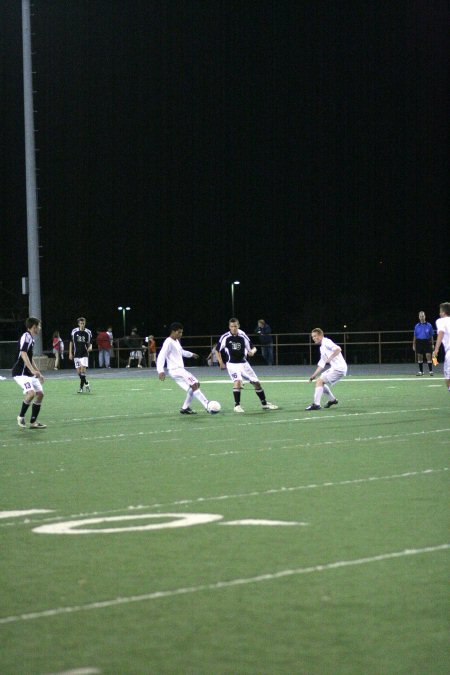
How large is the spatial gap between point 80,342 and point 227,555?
2489cm

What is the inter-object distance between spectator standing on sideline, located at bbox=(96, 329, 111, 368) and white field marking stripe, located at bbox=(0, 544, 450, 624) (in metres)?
42.3

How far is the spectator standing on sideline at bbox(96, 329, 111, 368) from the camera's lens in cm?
4938

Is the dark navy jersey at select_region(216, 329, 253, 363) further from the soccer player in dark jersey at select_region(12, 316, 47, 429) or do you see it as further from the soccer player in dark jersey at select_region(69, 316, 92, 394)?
the soccer player in dark jersey at select_region(69, 316, 92, 394)

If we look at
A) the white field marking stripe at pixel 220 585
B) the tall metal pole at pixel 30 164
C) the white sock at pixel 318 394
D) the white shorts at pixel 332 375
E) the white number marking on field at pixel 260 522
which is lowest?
the white field marking stripe at pixel 220 585

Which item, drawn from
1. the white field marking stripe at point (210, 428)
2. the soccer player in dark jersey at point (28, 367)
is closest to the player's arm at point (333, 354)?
the white field marking stripe at point (210, 428)

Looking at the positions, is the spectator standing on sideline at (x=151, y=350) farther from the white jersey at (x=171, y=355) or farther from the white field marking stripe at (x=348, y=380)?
the white jersey at (x=171, y=355)

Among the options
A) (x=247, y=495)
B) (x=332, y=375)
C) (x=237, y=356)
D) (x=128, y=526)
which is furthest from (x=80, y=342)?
(x=128, y=526)

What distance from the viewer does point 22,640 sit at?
215 inches

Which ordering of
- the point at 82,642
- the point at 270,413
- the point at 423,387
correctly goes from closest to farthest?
the point at 82,642
the point at 270,413
the point at 423,387

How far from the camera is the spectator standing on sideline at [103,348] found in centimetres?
4938

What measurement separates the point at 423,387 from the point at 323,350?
8.24 m

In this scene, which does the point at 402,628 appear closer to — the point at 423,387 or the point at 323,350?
the point at 323,350

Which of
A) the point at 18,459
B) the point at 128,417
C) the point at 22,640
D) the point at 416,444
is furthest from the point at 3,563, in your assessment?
the point at 128,417

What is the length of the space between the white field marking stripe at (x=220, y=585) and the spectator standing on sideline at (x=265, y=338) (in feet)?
128
